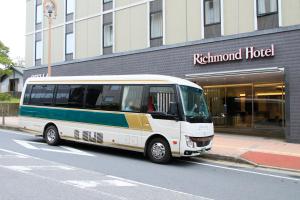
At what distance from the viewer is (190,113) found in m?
11.6

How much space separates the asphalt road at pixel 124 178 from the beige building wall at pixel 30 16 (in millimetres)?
20197

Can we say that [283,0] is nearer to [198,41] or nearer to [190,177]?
[198,41]

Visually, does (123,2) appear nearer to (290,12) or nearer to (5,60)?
(290,12)

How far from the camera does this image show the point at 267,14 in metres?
17.0

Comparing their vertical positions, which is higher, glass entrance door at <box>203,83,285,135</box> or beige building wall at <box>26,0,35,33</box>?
beige building wall at <box>26,0,35,33</box>

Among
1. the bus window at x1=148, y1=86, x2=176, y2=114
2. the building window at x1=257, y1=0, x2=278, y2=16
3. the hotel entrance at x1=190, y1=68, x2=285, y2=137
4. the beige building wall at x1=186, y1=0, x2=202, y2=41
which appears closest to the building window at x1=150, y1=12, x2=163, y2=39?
the beige building wall at x1=186, y1=0, x2=202, y2=41

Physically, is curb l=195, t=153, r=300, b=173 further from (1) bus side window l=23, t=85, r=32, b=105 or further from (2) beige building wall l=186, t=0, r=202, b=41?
(2) beige building wall l=186, t=0, r=202, b=41

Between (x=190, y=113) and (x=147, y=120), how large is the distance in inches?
A: 54.7

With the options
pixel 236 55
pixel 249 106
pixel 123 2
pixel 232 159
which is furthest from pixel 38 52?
pixel 232 159

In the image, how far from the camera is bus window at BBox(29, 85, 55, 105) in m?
15.1

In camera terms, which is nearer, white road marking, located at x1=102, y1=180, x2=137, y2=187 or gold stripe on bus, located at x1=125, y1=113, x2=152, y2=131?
white road marking, located at x1=102, y1=180, x2=137, y2=187

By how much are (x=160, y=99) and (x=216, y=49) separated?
7.61 metres

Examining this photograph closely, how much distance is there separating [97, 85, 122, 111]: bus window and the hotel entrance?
6.31 meters

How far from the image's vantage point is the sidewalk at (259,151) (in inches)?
469
